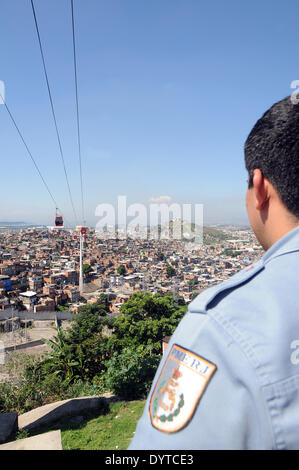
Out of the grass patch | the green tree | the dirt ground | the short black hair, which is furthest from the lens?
→ the dirt ground

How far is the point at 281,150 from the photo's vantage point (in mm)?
568

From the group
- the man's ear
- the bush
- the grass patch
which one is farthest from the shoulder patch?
the bush

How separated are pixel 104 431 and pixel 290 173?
360 cm

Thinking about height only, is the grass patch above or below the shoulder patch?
below

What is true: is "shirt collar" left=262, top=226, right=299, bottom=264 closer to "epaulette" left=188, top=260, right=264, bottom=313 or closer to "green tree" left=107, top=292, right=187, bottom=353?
"epaulette" left=188, top=260, right=264, bottom=313

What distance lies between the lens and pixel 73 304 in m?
23.6

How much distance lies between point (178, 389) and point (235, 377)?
0.09 m

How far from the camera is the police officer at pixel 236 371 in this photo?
0.39 m

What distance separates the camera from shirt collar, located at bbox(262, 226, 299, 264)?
1.56 feet

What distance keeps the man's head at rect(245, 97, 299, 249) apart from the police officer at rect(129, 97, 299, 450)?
0.31 feet

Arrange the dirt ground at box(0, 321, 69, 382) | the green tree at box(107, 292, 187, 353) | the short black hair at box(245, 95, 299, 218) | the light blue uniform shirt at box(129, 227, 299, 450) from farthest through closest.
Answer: the dirt ground at box(0, 321, 69, 382)
the green tree at box(107, 292, 187, 353)
the short black hair at box(245, 95, 299, 218)
the light blue uniform shirt at box(129, 227, 299, 450)

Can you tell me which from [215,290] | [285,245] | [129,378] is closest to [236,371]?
[215,290]
